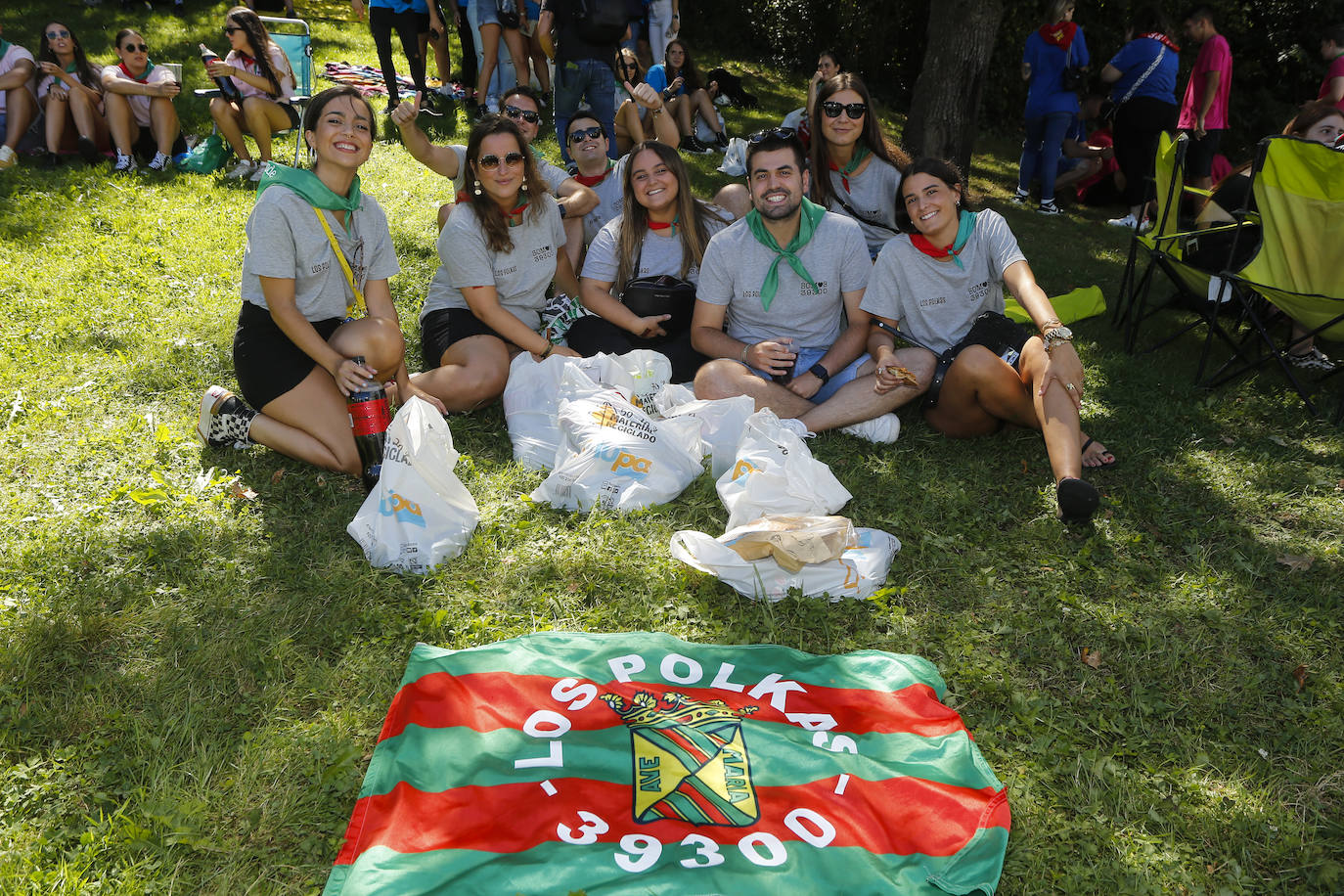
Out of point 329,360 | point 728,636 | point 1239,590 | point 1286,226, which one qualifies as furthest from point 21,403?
point 1286,226

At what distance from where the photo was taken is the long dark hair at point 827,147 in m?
4.40

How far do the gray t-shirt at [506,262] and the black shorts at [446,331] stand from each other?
0.22 ft

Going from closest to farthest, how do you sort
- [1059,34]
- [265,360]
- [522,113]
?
[265,360]
[522,113]
[1059,34]

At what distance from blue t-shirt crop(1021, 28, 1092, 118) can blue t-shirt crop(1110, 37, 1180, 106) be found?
0.45 meters

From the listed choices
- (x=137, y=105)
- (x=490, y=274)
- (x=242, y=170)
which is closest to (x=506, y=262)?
(x=490, y=274)

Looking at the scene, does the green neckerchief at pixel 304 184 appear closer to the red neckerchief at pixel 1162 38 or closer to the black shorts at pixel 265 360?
the black shorts at pixel 265 360

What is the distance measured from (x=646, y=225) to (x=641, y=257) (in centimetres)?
16

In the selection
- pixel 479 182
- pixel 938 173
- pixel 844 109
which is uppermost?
pixel 844 109

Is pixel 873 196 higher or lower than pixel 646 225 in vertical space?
higher

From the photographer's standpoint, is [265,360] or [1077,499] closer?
[1077,499]

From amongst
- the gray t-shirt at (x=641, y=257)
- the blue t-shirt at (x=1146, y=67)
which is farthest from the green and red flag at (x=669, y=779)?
the blue t-shirt at (x=1146, y=67)

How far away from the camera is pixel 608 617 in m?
2.74

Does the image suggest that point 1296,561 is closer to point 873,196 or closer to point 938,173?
point 938,173

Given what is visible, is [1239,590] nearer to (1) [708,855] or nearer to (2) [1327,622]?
(2) [1327,622]
